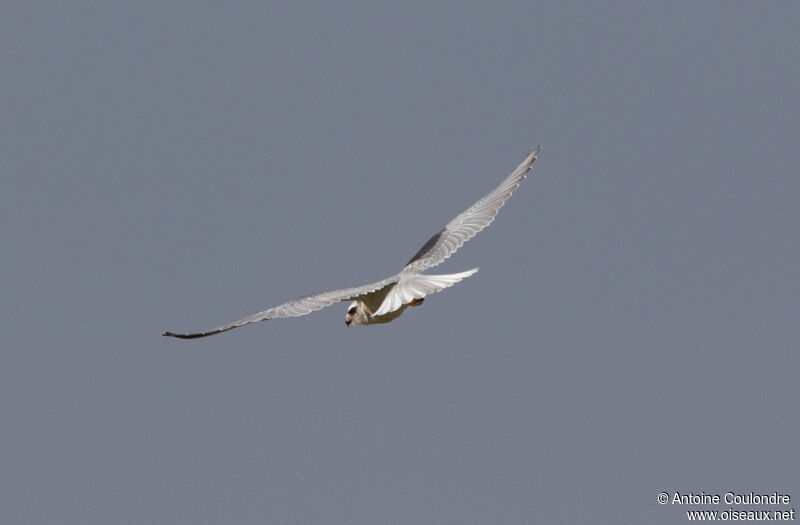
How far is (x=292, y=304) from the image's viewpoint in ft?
61.2

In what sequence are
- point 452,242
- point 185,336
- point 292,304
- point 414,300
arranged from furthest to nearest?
point 452,242 < point 414,300 < point 292,304 < point 185,336

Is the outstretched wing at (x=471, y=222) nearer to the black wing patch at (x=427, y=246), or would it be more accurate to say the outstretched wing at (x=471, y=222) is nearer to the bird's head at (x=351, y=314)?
the black wing patch at (x=427, y=246)

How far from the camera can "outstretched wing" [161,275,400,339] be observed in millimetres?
17375

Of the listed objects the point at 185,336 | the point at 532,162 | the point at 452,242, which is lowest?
the point at 185,336

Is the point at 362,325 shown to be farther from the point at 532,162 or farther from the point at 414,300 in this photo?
the point at 532,162

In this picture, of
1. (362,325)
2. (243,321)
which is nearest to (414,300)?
(362,325)

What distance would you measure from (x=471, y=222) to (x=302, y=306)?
6038 millimetres

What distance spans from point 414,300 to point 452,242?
342 cm

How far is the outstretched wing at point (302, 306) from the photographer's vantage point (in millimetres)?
17375

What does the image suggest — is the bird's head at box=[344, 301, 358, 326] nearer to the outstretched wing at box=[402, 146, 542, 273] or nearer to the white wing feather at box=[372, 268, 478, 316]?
the white wing feather at box=[372, 268, 478, 316]

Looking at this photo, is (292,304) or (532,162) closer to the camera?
(292,304)

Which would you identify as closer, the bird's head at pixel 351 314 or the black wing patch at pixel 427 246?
the bird's head at pixel 351 314

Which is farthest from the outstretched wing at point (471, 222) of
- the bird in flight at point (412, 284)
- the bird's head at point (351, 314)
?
the bird's head at point (351, 314)

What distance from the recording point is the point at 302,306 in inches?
730
